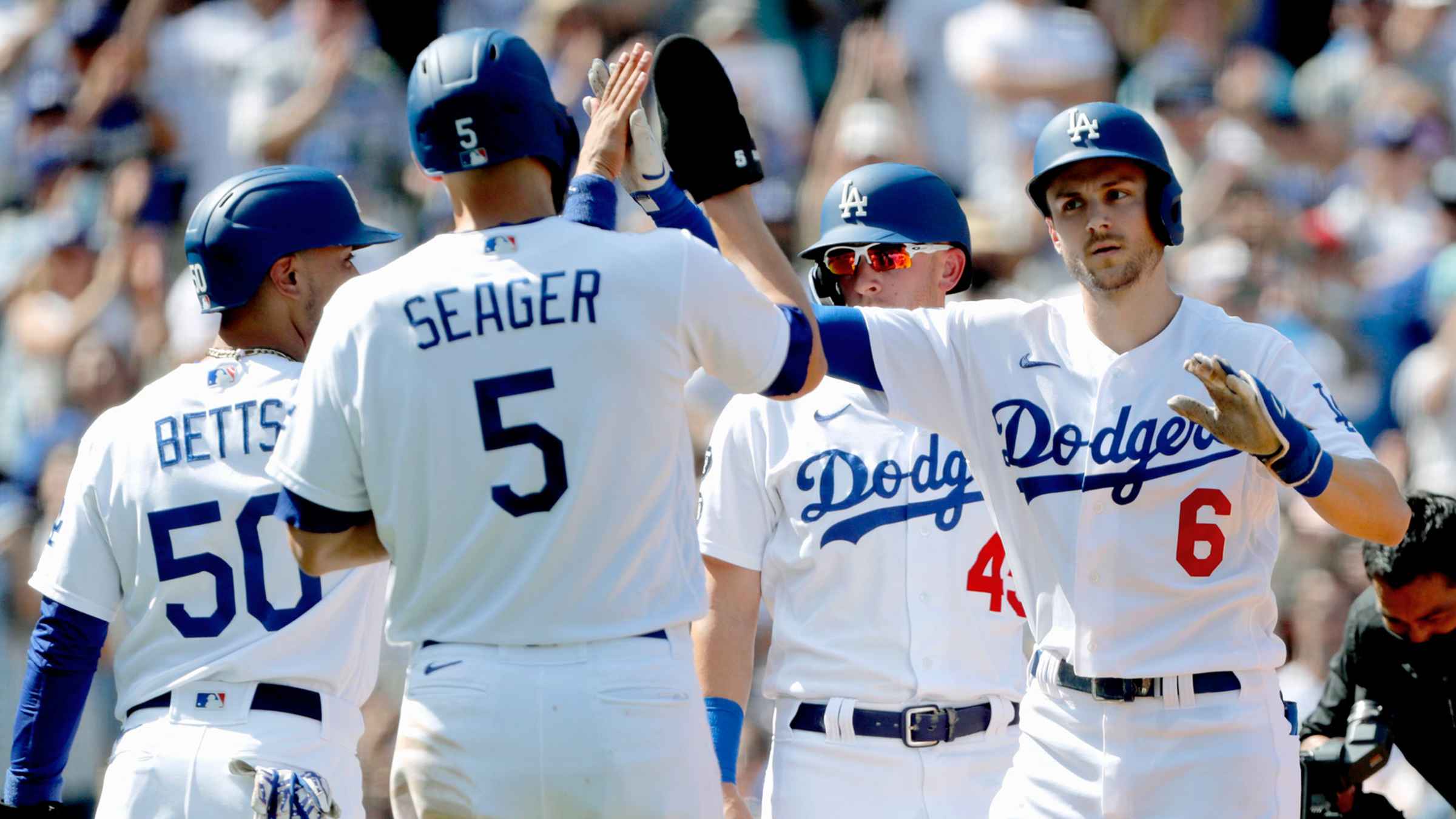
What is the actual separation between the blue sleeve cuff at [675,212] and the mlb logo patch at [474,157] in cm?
45

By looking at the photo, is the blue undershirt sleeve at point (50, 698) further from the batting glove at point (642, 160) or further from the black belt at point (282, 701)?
the batting glove at point (642, 160)

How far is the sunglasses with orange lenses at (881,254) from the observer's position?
5.49m

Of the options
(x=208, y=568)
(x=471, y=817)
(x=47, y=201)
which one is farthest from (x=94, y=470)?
(x=47, y=201)

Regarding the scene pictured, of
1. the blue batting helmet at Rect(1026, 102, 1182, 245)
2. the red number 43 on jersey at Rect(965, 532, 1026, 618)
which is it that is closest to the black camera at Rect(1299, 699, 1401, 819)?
the red number 43 on jersey at Rect(965, 532, 1026, 618)

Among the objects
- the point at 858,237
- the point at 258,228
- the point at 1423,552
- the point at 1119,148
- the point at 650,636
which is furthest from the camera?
the point at 858,237

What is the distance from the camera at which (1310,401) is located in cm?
430

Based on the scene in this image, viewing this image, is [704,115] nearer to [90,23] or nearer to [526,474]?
[526,474]

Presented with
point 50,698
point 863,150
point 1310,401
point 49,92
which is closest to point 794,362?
point 1310,401

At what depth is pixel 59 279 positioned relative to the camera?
1078 centimetres

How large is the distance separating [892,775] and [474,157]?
216 cm

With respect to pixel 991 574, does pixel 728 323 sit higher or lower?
higher

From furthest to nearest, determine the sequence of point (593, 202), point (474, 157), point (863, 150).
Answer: point (863, 150)
point (593, 202)
point (474, 157)

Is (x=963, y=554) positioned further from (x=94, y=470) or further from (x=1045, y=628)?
(x=94, y=470)

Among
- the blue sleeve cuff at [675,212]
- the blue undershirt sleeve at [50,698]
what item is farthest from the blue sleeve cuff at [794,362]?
the blue undershirt sleeve at [50,698]
